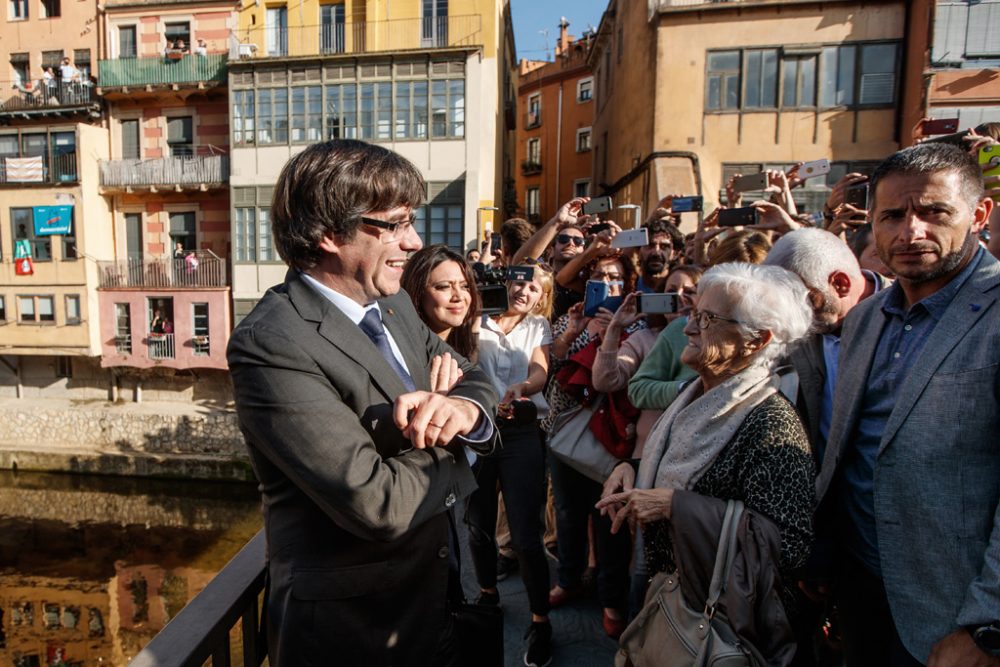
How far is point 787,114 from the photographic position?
13.1 meters

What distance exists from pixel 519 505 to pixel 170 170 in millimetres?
19259

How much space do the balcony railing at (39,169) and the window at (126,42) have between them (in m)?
3.60

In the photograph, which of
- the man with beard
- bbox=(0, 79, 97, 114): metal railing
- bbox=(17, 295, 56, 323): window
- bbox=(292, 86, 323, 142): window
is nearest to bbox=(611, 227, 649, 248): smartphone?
the man with beard

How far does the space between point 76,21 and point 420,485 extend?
963 inches

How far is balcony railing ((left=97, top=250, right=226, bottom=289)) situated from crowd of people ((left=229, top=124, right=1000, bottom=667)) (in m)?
18.2

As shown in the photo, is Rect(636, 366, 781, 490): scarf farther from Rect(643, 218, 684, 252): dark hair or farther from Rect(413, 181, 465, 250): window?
Rect(413, 181, 465, 250): window

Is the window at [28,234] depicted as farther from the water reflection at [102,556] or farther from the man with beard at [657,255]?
the man with beard at [657,255]

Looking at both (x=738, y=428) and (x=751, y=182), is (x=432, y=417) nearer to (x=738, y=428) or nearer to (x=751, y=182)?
(x=738, y=428)

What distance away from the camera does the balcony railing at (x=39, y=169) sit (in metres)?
→ 18.3

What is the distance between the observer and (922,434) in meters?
1.54

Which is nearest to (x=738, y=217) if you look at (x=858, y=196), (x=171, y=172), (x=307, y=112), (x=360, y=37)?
(x=858, y=196)

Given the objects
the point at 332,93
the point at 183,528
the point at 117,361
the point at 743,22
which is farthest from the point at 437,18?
the point at 183,528

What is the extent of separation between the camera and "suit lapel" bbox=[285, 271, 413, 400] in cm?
135

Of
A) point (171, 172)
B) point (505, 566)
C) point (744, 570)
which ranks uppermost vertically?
point (171, 172)
